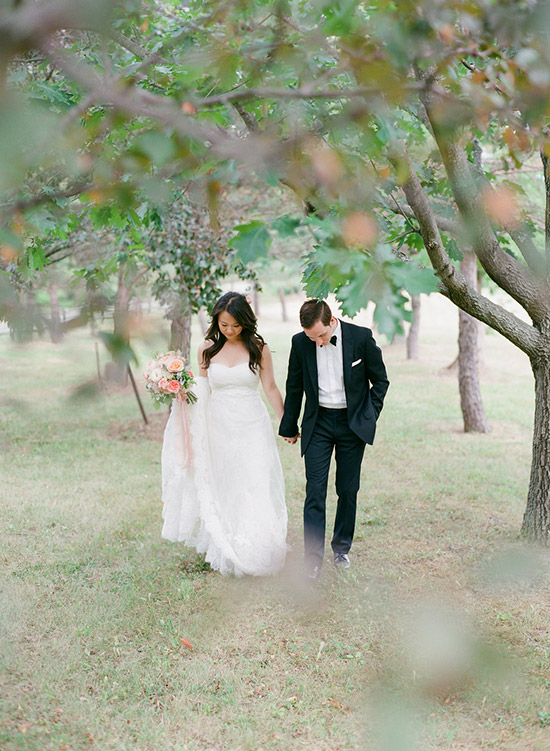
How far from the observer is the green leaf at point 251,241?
1.77m

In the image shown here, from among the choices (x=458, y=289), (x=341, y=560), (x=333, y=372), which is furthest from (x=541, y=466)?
(x=333, y=372)

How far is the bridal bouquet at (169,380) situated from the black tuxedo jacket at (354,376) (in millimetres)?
774

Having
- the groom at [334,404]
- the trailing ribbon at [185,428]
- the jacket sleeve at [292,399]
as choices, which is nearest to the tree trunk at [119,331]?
the groom at [334,404]

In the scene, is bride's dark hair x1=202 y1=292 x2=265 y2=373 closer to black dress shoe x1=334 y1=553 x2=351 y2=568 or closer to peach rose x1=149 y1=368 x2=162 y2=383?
peach rose x1=149 y1=368 x2=162 y2=383

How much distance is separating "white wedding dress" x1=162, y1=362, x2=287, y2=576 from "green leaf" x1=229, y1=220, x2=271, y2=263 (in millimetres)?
3630

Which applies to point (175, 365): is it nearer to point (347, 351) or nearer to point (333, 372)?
point (333, 372)

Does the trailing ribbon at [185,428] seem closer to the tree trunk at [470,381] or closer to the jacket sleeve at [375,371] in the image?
the jacket sleeve at [375,371]

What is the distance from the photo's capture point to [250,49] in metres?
2.06

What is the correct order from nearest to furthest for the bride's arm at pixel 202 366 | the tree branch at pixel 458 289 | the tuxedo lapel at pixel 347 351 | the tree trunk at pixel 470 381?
1. the tree branch at pixel 458 289
2. the tuxedo lapel at pixel 347 351
3. the bride's arm at pixel 202 366
4. the tree trunk at pixel 470 381

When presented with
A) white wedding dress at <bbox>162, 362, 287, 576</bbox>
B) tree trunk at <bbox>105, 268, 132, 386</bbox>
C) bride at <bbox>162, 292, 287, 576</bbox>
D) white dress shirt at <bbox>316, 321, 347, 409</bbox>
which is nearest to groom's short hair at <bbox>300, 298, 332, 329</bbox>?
white dress shirt at <bbox>316, 321, 347, 409</bbox>

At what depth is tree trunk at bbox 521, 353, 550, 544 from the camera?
5597 millimetres

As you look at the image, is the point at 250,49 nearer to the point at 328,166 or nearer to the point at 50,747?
the point at 328,166

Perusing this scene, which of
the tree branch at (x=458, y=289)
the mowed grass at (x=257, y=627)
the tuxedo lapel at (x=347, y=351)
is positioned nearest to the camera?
the mowed grass at (x=257, y=627)

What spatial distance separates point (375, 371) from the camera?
5.24 metres
